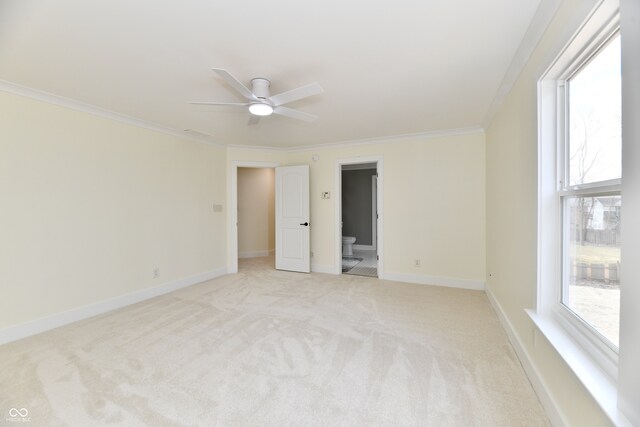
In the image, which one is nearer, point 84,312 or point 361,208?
point 84,312

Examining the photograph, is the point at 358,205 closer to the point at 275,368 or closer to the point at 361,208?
the point at 361,208

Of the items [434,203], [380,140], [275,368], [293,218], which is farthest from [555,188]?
[293,218]

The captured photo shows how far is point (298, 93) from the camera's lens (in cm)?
216

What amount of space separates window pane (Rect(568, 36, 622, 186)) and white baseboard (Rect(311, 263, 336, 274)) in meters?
3.60

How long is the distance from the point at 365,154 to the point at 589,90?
3.19 meters

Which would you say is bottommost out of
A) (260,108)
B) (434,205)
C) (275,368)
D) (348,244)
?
(275,368)

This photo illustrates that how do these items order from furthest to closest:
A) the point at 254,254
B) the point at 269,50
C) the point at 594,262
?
the point at 254,254 < the point at 269,50 < the point at 594,262

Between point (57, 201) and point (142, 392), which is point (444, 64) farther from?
point (57, 201)

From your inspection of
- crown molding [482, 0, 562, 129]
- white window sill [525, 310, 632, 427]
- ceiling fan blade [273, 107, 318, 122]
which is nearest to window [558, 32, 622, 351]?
white window sill [525, 310, 632, 427]

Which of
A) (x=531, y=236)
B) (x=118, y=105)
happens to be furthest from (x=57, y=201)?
(x=531, y=236)

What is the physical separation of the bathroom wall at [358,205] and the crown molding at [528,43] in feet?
15.3

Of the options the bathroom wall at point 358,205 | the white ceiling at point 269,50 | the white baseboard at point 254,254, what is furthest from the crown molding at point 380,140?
the bathroom wall at point 358,205

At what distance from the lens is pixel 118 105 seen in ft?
9.49

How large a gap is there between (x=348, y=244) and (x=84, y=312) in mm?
4654
